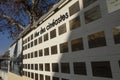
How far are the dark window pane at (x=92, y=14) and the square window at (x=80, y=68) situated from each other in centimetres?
89

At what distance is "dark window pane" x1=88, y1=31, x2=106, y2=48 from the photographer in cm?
268

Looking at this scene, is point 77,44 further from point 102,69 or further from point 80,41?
point 102,69

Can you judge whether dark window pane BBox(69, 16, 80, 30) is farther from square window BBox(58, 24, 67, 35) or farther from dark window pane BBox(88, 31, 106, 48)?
dark window pane BBox(88, 31, 106, 48)

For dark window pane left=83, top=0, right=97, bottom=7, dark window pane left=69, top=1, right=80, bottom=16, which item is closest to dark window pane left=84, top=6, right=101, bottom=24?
dark window pane left=83, top=0, right=97, bottom=7

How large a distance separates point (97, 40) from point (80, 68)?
847mm

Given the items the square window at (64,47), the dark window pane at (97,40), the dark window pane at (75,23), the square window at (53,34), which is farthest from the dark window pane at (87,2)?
the square window at (53,34)

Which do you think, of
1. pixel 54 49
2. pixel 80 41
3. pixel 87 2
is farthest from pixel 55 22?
pixel 87 2

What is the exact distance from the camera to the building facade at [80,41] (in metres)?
2.49

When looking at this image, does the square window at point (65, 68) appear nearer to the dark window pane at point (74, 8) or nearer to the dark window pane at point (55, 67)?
the dark window pane at point (55, 67)

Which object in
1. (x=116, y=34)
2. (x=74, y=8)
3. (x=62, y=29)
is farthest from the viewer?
(x=62, y=29)

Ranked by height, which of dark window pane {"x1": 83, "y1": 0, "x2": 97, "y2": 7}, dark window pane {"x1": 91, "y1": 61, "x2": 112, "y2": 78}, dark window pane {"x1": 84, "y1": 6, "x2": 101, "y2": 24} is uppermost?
dark window pane {"x1": 83, "y1": 0, "x2": 97, "y2": 7}

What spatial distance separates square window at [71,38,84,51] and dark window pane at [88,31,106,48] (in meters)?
0.29

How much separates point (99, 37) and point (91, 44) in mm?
275

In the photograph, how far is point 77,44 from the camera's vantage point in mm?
3477
